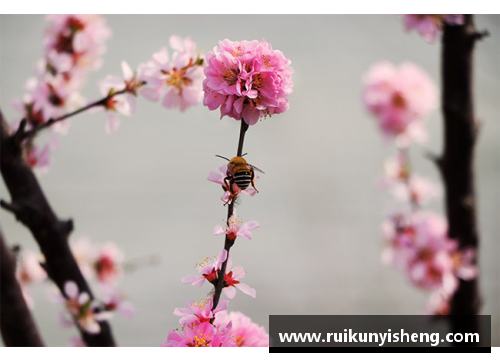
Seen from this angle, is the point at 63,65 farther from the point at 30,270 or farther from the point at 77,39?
the point at 30,270

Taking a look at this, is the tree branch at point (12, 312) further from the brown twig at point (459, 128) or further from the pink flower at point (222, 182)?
the brown twig at point (459, 128)

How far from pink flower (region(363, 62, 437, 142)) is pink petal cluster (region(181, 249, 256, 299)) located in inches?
35.0

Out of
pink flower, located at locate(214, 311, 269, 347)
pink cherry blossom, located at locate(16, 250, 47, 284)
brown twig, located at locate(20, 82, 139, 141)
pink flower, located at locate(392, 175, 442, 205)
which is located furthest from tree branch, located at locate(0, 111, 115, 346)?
pink flower, located at locate(392, 175, 442, 205)

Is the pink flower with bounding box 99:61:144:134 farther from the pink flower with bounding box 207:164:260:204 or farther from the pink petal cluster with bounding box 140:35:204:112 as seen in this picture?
the pink flower with bounding box 207:164:260:204

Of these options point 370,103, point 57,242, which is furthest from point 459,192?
point 57,242

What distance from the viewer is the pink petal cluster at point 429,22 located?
2.41 feet

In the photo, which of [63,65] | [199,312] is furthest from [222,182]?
[63,65]

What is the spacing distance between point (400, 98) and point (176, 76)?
0.81 meters

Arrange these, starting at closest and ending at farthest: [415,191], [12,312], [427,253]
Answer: [12,312], [427,253], [415,191]

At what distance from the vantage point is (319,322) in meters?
0.85

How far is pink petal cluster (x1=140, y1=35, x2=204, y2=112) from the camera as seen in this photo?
545mm

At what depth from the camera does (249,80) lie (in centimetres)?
39

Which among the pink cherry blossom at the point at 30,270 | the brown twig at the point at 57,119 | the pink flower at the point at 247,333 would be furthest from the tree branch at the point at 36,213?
the pink cherry blossom at the point at 30,270

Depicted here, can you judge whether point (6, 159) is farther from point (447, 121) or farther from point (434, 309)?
point (434, 309)
